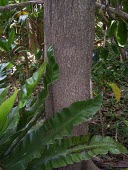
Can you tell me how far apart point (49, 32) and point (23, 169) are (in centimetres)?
63

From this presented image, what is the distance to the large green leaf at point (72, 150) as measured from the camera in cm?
133

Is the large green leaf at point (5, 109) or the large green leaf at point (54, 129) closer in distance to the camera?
the large green leaf at point (5, 109)

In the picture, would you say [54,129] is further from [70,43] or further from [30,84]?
[70,43]

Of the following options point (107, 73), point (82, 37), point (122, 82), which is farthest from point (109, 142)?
point (122, 82)

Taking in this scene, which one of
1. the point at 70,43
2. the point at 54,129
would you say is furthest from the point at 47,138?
the point at 70,43

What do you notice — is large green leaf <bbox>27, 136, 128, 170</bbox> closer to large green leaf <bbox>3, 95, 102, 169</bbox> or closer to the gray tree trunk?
large green leaf <bbox>3, 95, 102, 169</bbox>

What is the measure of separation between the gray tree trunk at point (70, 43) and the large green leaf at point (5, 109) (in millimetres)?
293

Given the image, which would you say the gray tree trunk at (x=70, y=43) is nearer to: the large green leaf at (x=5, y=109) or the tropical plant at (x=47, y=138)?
the tropical plant at (x=47, y=138)

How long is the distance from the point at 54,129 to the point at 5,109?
10.0 inches

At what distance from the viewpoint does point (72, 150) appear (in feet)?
4.47

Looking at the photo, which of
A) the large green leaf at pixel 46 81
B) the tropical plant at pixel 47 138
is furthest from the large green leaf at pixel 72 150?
the large green leaf at pixel 46 81

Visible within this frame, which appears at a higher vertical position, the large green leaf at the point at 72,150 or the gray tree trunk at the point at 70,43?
the gray tree trunk at the point at 70,43

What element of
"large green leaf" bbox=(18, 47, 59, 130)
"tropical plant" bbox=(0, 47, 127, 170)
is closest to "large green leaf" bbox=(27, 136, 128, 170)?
"tropical plant" bbox=(0, 47, 127, 170)

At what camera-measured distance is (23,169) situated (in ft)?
4.35
